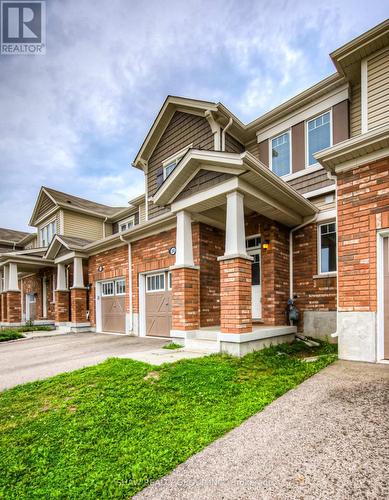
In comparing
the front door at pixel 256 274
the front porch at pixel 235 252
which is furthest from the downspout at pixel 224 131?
the front door at pixel 256 274

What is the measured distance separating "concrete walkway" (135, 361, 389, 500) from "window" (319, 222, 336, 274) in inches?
177

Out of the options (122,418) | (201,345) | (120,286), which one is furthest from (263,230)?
(120,286)

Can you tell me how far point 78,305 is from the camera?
13.3 m

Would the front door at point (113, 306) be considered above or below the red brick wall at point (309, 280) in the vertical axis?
below

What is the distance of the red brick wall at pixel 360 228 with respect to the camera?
17.5 feet

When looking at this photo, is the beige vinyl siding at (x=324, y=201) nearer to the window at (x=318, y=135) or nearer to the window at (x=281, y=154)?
the window at (x=318, y=135)

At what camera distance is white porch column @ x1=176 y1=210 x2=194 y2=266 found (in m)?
7.58

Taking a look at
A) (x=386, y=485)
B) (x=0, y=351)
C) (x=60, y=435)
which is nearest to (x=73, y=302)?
(x=0, y=351)

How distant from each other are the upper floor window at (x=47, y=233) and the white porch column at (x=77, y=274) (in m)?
5.28

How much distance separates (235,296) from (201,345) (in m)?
1.71

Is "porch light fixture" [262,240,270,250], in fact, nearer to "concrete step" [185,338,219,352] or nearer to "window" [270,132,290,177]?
"window" [270,132,290,177]

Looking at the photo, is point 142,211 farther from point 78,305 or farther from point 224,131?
point 224,131

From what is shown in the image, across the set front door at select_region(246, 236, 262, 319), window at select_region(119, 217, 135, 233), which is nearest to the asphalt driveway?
front door at select_region(246, 236, 262, 319)

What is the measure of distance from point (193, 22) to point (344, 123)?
21.2 feet
